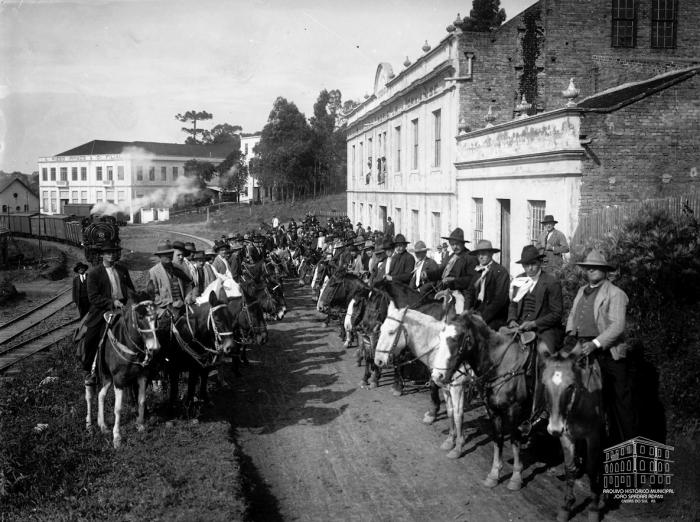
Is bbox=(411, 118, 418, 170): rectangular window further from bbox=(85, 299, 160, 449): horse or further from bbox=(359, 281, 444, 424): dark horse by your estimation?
bbox=(85, 299, 160, 449): horse

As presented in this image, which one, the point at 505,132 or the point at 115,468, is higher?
the point at 505,132

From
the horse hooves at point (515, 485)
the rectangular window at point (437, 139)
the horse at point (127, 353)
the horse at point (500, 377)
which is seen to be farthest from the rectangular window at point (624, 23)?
the horse at point (127, 353)

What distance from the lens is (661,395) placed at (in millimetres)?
8211

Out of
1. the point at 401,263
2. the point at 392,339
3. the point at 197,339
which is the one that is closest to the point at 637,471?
the point at 392,339

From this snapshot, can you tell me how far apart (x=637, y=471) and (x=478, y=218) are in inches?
544

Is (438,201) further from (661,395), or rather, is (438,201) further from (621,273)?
(661,395)

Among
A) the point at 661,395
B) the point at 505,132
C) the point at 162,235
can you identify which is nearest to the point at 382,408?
the point at 661,395

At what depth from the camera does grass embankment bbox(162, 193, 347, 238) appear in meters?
55.5

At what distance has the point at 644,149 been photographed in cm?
1421

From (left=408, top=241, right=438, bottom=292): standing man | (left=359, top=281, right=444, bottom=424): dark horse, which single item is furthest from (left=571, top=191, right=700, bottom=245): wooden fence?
(left=359, top=281, right=444, bottom=424): dark horse

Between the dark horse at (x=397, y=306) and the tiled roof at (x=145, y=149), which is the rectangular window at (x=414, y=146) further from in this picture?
the tiled roof at (x=145, y=149)

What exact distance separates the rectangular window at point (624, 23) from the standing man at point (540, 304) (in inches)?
639

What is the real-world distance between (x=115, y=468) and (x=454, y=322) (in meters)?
4.56

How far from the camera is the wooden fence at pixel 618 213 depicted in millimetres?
11727
